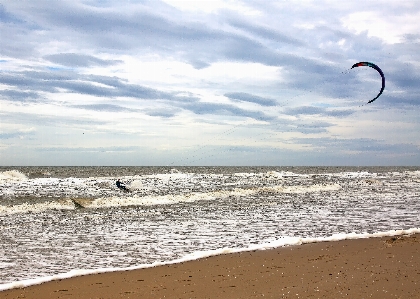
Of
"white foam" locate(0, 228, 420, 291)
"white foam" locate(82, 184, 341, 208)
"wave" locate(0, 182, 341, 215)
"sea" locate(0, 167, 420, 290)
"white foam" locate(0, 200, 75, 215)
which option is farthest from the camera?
"white foam" locate(82, 184, 341, 208)

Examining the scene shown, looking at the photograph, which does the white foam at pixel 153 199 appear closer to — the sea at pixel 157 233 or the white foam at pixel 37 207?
the white foam at pixel 37 207

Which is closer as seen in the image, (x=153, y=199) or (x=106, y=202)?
(x=106, y=202)

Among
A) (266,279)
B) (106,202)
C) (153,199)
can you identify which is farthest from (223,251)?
(153,199)

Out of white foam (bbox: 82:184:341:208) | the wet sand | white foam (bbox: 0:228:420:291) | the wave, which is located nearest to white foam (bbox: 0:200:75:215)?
the wave

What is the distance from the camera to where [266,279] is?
5.84 metres

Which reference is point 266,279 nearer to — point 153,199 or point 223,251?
point 223,251

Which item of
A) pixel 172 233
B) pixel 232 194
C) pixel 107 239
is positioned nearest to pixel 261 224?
pixel 172 233

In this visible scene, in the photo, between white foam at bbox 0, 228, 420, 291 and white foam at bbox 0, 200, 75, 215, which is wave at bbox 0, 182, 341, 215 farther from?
white foam at bbox 0, 228, 420, 291

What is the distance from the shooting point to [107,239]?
9.40 m

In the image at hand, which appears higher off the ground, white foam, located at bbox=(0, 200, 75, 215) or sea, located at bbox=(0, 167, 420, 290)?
sea, located at bbox=(0, 167, 420, 290)

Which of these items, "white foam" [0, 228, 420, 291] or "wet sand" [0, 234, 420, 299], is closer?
"wet sand" [0, 234, 420, 299]

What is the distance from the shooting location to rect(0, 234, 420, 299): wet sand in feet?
17.1

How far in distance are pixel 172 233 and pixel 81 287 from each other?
455 cm

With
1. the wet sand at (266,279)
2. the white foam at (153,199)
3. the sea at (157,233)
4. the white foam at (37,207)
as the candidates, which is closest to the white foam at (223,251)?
the sea at (157,233)
